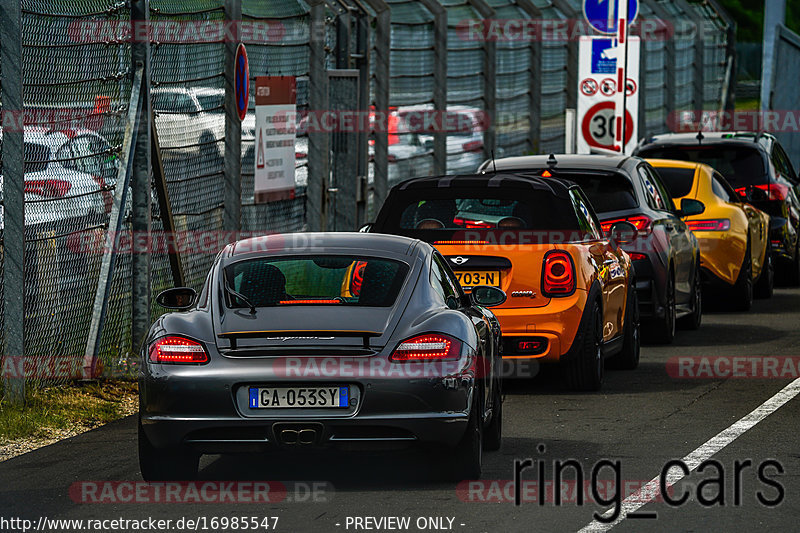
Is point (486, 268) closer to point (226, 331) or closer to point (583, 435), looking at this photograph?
point (583, 435)

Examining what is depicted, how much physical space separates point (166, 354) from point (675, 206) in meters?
9.59

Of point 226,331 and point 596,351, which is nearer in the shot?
point 226,331

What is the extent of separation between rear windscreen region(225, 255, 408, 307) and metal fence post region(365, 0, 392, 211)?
1083 centimetres

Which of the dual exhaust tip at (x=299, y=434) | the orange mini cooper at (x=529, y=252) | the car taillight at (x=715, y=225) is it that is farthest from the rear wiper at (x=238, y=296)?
the car taillight at (x=715, y=225)

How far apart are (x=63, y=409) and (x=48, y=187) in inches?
66.9

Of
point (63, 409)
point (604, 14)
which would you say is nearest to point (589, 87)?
point (604, 14)

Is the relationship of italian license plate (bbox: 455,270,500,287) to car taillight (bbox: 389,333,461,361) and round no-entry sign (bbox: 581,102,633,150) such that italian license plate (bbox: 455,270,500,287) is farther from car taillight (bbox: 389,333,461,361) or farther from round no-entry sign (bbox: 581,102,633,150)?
round no-entry sign (bbox: 581,102,633,150)

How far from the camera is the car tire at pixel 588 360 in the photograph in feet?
38.8

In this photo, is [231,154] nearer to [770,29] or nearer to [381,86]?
[381,86]

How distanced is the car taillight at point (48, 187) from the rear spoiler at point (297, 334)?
3.83m

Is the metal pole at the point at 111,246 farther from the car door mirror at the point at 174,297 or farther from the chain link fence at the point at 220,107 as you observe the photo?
the car door mirror at the point at 174,297

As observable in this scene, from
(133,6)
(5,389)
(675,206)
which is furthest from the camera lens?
(675,206)

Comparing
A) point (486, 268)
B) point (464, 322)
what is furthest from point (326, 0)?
point (464, 322)

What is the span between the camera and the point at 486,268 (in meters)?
11.7
